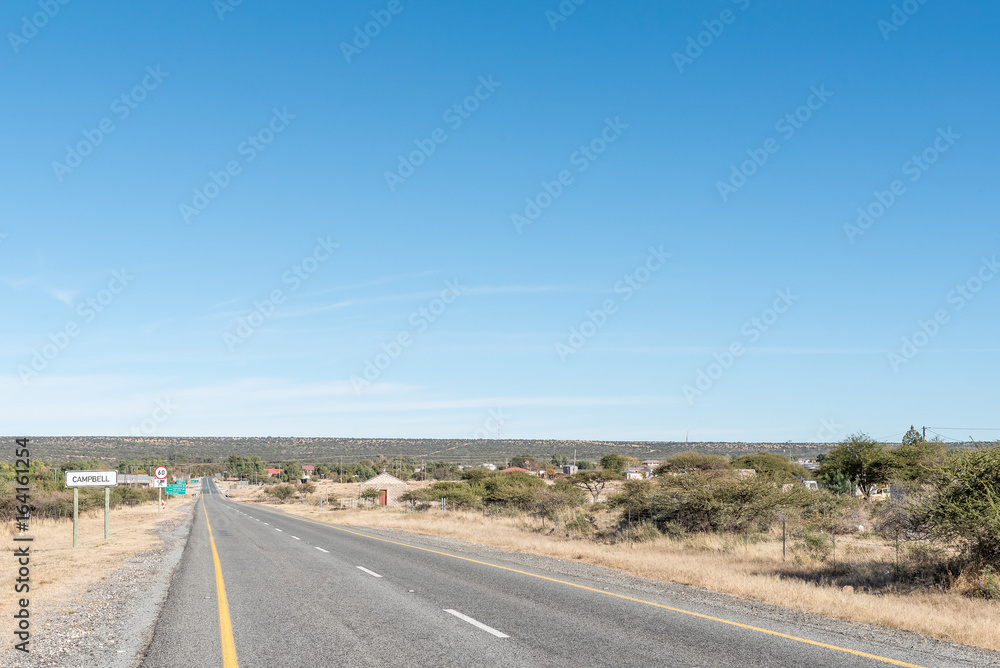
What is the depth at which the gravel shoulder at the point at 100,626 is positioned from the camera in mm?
8906

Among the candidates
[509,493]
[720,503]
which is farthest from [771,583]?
[509,493]

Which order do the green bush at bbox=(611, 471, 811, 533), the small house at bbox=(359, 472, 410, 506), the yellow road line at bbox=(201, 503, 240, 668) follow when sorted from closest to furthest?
the yellow road line at bbox=(201, 503, 240, 668)
the green bush at bbox=(611, 471, 811, 533)
the small house at bbox=(359, 472, 410, 506)

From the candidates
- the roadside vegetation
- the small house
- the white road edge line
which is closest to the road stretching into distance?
the white road edge line

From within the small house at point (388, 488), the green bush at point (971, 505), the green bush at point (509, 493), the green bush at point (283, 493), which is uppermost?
A: the green bush at point (971, 505)

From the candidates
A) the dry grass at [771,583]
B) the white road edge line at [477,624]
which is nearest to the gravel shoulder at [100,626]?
the white road edge line at [477,624]

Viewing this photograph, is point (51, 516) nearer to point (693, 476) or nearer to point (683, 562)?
point (693, 476)

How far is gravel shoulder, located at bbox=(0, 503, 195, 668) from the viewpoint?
8.91 m

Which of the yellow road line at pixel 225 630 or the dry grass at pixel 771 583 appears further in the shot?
the dry grass at pixel 771 583

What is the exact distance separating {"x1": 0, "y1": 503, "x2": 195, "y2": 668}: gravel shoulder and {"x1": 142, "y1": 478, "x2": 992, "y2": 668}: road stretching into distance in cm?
36

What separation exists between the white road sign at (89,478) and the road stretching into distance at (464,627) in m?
11.9

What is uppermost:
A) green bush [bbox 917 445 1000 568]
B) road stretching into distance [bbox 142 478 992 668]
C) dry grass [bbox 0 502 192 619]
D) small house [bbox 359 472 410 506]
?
green bush [bbox 917 445 1000 568]

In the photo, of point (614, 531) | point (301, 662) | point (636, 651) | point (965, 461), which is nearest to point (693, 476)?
point (614, 531)

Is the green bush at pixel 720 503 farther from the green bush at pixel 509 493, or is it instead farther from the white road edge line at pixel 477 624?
the green bush at pixel 509 493

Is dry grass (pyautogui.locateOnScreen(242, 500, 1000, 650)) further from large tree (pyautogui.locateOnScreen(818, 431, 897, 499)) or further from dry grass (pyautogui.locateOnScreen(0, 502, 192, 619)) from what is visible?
large tree (pyautogui.locateOnScreen(818, 431, 897, 499))
